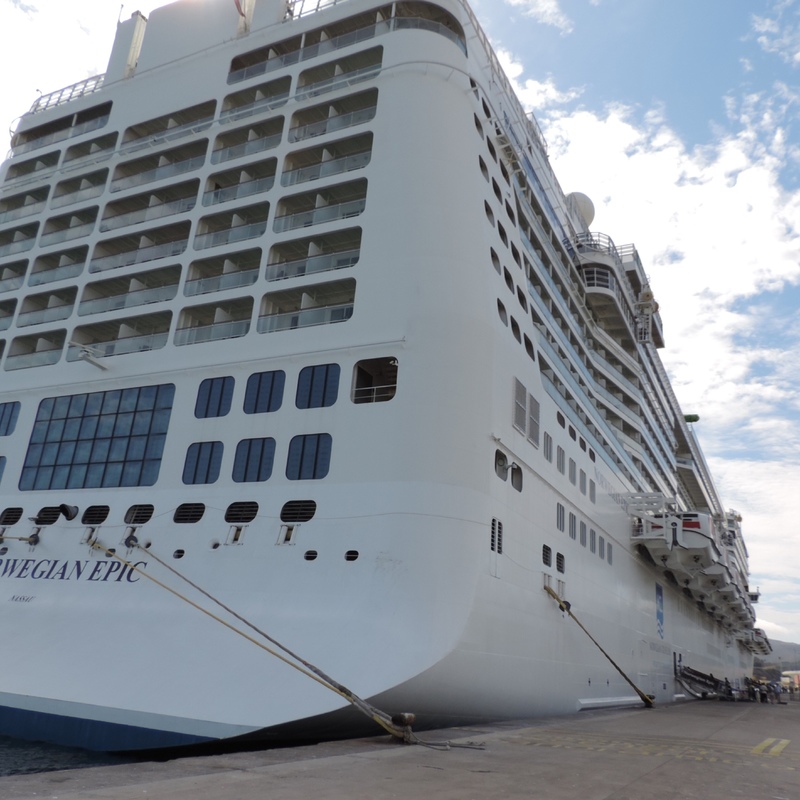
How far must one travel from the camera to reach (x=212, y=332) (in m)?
19.1

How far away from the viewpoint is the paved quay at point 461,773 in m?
6.56

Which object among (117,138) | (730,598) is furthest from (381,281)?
(730,598)

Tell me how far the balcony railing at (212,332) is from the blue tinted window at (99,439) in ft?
4.68

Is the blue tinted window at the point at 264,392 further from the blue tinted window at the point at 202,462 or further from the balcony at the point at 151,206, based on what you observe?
the balcony at the point at 151,206

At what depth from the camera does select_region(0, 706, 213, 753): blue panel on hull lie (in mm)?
12414

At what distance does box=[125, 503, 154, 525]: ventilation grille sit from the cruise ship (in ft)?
0.23

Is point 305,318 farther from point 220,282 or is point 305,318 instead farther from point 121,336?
point 121,336

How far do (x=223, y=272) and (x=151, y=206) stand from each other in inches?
157

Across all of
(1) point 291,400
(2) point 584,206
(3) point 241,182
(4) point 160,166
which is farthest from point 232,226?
(2) point 584,206

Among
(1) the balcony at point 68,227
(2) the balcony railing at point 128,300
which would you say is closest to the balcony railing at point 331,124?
(2) the balcony railing at point 128,300

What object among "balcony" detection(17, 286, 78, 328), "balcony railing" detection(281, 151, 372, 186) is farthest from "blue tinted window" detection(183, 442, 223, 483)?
"balcony railing" detection(281, 151, 372, 186)

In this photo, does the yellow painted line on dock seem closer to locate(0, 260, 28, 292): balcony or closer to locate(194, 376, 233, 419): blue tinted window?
locate(194, 376, 233, 419): blue tinted window

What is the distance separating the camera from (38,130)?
91.5 feet

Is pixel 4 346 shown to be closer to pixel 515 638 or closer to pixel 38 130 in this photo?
pixel 38 130
